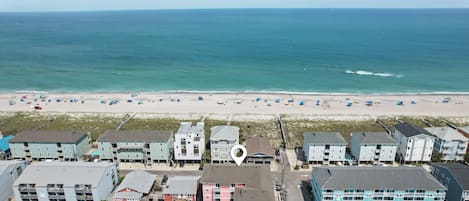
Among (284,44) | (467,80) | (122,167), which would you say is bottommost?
(122,167)

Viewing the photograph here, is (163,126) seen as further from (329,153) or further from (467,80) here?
(467,80)

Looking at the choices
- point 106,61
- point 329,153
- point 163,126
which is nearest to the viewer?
point 329,153

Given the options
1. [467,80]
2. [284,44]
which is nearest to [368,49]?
[284,44]

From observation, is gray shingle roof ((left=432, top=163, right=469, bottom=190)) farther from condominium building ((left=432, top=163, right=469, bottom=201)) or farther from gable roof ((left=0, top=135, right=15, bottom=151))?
gable roof ((left=0, top=135, right=15, bottom=151))

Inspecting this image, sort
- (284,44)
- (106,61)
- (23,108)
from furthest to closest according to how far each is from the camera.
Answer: (284,44) → (106,61) → (23,108)

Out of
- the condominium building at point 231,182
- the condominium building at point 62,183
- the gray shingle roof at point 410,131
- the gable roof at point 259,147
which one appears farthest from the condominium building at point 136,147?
the gray shingle roof at point 410,131

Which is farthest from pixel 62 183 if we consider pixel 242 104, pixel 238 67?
pixel 238 67

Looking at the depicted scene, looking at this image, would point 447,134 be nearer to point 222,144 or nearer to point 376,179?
point 376,179

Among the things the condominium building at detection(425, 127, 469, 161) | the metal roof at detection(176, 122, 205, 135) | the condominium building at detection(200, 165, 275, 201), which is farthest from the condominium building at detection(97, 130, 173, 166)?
the condominium building at detection(425, 127, 469, 161)
